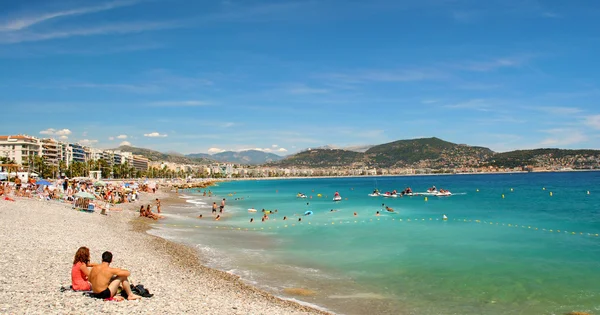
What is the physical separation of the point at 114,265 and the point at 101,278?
5157 millimetres

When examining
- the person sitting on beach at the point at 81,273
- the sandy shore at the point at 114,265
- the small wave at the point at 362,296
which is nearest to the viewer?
the sandy shore at the point at 114,265

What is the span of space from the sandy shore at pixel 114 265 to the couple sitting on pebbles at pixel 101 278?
24cm

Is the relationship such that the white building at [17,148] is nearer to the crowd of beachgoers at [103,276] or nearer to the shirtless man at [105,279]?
the crowd of beachgoers at [103,276]

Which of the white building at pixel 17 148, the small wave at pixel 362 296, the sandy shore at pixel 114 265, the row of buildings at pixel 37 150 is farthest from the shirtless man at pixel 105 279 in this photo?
the white building at pixel 17 148

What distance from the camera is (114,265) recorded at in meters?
13.8

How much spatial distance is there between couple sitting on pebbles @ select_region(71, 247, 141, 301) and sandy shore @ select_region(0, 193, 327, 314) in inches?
9.5

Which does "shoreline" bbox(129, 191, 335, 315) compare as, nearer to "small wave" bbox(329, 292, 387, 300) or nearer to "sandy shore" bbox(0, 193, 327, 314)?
"sandy shore" bbox(0, 193, 327, 314)

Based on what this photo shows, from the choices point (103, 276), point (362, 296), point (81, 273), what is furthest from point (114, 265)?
point (362, 296)

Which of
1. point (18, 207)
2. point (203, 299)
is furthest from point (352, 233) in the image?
point (18, 207)

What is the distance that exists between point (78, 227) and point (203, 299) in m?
14.3

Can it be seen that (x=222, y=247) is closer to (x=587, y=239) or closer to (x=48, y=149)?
(x=587, y=239)

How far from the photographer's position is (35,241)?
15.5 meters

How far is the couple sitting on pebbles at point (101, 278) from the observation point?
9.08m

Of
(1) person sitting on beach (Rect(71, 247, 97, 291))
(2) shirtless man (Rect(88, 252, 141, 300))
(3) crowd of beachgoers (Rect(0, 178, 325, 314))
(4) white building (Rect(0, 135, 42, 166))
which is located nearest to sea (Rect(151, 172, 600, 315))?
(3) crowd of beachgoers (Rect(0, 178, 325, 314))
